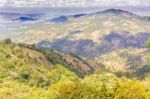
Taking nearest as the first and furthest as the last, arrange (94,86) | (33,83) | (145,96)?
(145,96)
(94,86)
(33,83)

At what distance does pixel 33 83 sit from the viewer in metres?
168

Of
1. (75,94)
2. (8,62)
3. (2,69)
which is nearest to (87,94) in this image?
(75,94)

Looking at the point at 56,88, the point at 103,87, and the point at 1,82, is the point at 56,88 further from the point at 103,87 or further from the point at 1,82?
the point at 1,82

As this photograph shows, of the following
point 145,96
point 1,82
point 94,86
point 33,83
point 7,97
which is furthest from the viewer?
point 33,83

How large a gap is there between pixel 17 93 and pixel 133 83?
41886mm

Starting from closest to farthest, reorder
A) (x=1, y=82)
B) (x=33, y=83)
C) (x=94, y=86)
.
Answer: (x=94, y=86), (x=1, y=82), (x=33, y=83)

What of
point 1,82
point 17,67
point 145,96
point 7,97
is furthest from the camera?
point 17,67

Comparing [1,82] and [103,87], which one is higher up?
[103,87]

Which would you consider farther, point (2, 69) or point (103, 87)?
point (2, 69)

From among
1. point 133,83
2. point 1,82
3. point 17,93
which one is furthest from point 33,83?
point 133,83

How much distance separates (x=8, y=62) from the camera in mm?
197250

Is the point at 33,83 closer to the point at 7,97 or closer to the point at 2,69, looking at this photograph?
the point at 2,69

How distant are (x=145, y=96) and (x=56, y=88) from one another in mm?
23497

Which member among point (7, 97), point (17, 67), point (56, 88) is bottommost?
point (17, 67)
